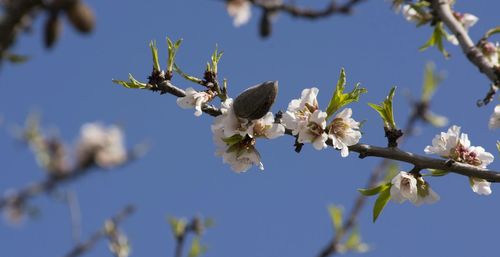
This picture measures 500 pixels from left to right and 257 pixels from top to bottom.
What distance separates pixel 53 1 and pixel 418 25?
1.94 meters

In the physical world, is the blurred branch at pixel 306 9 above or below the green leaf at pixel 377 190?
above

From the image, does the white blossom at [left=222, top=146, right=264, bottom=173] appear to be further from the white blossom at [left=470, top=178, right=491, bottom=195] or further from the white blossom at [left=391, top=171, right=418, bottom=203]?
the white blossom at [left=470, top=178, right=491, bottom=195]

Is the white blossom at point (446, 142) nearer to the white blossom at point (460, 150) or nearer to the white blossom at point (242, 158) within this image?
the white blossom at point (460, 150)

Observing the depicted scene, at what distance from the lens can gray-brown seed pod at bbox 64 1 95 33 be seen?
130 cm

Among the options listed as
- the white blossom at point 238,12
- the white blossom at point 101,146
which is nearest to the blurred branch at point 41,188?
the white blossom at point 101,146

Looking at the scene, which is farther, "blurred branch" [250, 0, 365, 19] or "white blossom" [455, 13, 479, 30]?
"white blossom" [455, 13, 479, 30]

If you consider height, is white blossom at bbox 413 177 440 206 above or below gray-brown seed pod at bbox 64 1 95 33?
below

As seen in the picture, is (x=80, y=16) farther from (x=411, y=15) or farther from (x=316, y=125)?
(x=411, y=15)

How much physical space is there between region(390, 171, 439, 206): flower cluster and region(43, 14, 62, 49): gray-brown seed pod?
3.85 ft

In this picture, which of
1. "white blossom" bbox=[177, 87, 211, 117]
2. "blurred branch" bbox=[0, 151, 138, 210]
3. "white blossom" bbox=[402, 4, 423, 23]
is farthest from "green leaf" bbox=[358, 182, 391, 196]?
"blurred branch" bbox=[0, 151, 138, 210]

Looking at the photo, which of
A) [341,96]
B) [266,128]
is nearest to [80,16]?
[266,128]

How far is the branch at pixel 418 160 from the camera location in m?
1.87

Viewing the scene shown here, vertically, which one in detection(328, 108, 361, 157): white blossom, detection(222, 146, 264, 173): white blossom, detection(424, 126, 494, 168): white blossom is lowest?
detection(424, 126, 494, 168): white blossom

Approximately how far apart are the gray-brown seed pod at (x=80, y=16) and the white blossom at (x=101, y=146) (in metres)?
4.02
